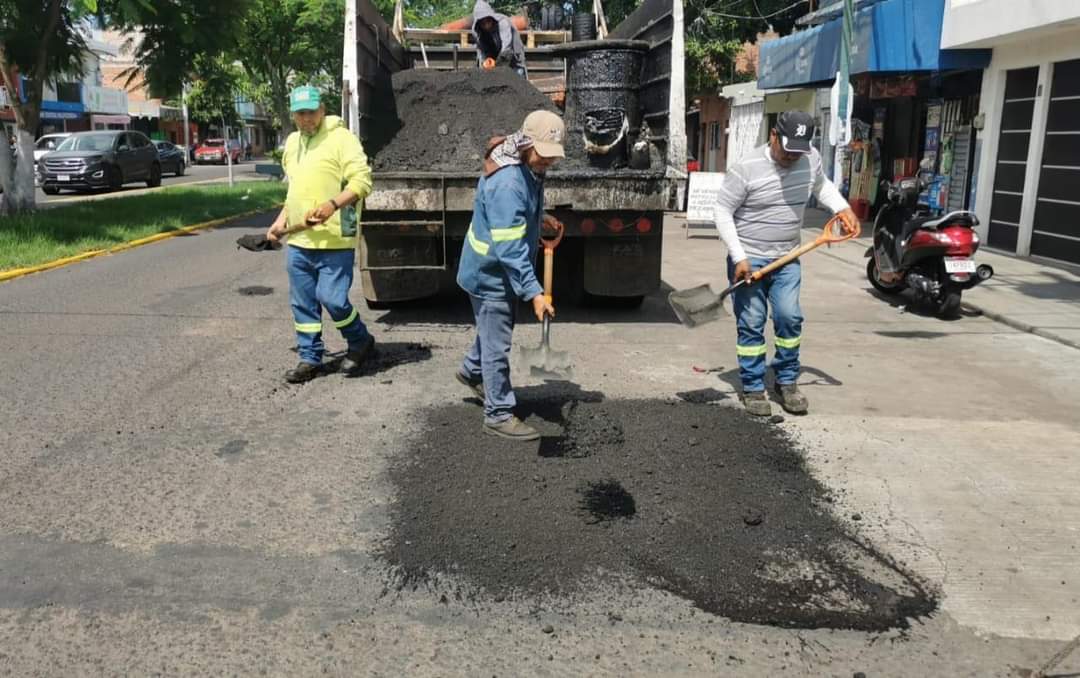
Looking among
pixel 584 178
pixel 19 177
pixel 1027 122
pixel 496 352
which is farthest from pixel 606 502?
pixel 19 177

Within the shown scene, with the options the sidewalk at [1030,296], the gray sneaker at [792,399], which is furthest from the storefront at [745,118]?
the gray sneaker at [792,399]

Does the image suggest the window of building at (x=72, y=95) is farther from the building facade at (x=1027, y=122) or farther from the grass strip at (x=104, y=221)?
the building facade at (x=1027, y=122)

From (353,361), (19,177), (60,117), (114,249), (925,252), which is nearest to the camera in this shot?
(353,361)

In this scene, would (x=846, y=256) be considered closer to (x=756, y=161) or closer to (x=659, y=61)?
(x=659, y=61)

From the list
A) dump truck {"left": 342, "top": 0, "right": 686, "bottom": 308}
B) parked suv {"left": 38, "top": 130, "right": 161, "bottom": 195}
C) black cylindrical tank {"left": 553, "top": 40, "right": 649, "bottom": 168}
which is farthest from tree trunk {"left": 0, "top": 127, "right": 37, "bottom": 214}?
black cylindrical tank {"left": 553, "top": 40, "right": 649, "bottom": 168}

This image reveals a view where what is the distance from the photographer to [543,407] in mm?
5527

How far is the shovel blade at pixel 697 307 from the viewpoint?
5.77 meters

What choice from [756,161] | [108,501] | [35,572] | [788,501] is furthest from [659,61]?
[35,572]

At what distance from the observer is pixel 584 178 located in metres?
7.23

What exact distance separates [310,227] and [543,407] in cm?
187

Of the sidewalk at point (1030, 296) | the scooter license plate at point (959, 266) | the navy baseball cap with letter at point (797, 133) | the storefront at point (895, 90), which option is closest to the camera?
the navy baseball cap with letter at point (797, 133)

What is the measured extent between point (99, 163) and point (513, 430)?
75.1ft

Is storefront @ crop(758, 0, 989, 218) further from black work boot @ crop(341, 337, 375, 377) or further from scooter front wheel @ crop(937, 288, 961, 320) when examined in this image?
black work boot @ crop(341, 337, 375, 377)

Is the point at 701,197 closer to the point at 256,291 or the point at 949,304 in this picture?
the point at 949,304
